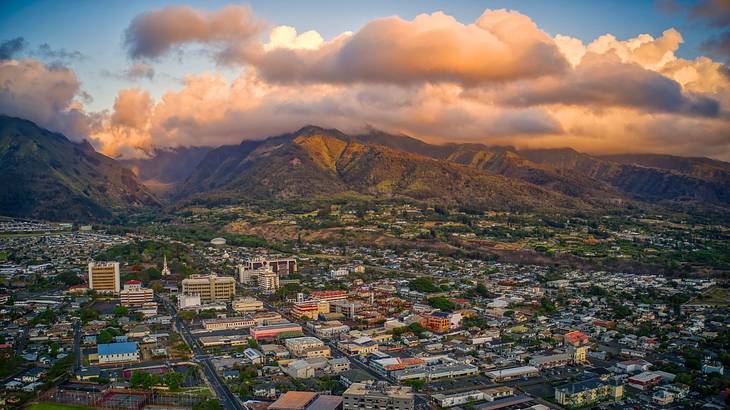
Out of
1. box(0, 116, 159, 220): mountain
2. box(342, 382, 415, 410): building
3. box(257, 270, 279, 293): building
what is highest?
box(0, 116, 159, 220): mountain

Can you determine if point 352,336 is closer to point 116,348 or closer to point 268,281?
point 116,348

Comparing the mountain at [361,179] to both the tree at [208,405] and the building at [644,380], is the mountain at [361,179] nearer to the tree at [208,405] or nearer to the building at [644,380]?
the building at [644,380]

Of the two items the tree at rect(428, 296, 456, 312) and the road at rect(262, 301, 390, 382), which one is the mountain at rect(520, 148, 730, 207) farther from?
the road at rect(262, 301, 390, 382)

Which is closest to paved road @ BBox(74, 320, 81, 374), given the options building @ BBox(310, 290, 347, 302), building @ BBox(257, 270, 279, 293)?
building @ BBox(310, 290, 347, 302)

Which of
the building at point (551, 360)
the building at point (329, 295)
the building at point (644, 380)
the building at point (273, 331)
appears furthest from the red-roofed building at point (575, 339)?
the building at point (329, 295)

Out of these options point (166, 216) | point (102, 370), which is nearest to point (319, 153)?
point (166, 216)
